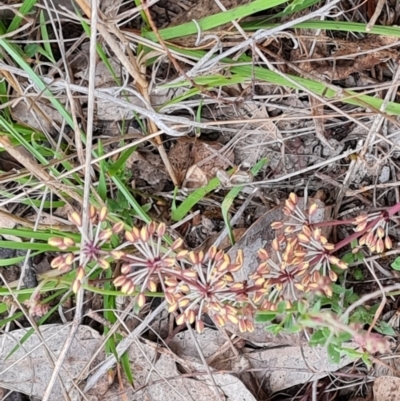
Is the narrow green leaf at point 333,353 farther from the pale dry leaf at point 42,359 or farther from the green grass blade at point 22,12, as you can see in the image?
the green grass blade at point 22,12

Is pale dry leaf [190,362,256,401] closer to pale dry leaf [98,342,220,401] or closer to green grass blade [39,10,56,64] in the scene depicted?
pale dry leaf [98,342,220,401]

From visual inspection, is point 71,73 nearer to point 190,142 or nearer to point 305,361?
point 190,142

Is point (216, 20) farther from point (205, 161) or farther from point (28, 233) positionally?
point (28, 233)

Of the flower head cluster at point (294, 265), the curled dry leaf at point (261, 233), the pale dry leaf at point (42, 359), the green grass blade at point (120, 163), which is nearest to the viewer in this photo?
the flower head cluster at point (294, 265)

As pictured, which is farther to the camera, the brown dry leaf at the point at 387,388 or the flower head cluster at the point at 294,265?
the brown dry leaf at the point at 387,388

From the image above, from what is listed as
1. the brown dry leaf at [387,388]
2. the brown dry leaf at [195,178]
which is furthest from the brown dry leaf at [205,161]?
the brown dry leaf at [387,388]

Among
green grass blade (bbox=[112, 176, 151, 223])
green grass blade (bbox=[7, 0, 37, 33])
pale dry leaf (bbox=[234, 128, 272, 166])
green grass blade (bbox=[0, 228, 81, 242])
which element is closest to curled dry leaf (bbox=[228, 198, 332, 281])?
pale dry leaf (bbox=[234, 128, 272, 166])

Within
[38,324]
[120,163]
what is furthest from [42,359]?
[120,163]
